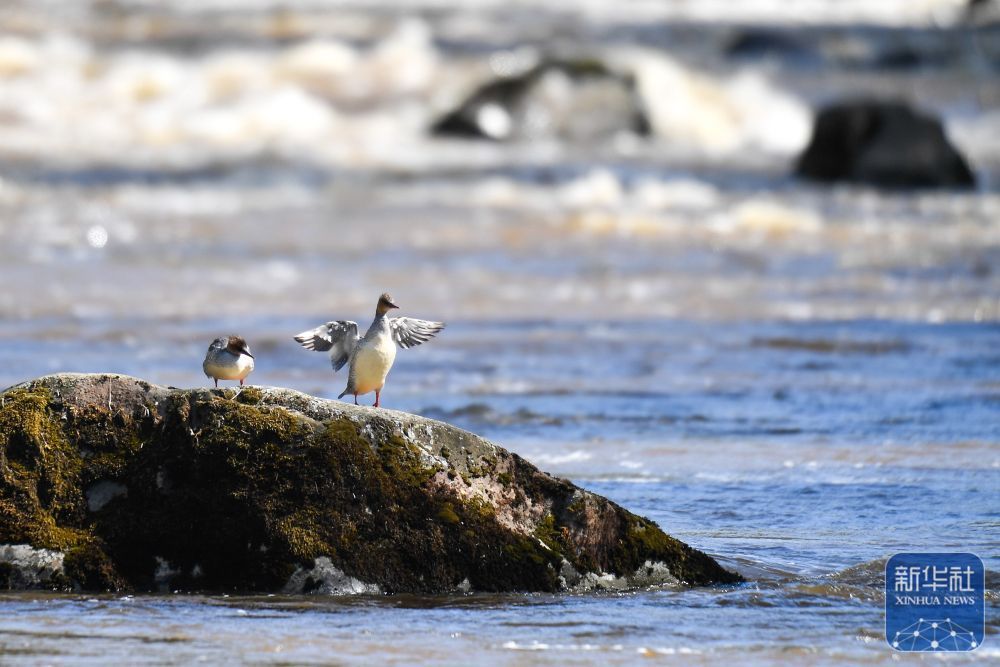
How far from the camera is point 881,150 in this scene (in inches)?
960

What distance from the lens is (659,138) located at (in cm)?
3025

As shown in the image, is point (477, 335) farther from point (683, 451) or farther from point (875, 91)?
point (875, 91)

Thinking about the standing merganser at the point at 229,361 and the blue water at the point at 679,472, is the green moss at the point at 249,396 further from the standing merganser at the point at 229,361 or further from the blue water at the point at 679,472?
the blue water at the point at 679,472

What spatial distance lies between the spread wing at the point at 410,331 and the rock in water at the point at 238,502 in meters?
0.97

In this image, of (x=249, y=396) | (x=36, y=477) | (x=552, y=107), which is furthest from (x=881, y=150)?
(x=36, y=477)

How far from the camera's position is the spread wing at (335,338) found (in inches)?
250

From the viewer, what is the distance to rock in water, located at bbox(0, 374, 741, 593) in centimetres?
544

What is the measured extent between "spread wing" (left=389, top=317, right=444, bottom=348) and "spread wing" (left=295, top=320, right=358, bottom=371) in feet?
0.61

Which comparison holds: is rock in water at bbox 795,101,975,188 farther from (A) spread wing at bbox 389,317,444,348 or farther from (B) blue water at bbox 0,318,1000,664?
(A) spread wing at bbox 389,317,444,348

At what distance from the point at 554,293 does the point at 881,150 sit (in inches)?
431

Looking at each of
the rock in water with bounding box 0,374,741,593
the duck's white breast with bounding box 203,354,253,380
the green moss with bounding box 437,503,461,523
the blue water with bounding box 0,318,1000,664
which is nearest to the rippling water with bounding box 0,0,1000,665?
the blue water with bounding box 0,318,1000,664

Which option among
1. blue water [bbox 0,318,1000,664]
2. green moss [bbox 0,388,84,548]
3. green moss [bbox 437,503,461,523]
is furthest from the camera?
green moss [bbox 437,503,461,523]

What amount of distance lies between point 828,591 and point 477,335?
278 inches

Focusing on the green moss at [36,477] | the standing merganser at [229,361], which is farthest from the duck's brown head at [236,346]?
the green moss at [36,477]
